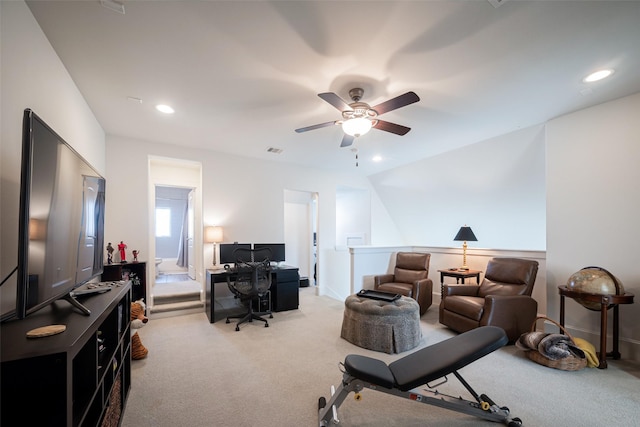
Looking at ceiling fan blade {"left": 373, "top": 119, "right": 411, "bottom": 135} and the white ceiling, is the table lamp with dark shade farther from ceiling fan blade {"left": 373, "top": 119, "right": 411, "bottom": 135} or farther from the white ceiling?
ceiling fan blade {"left": 373, "top": 119, "right": 411, "bottom": 135}

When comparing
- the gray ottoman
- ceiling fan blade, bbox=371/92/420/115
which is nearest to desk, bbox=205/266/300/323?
the gray ottoman

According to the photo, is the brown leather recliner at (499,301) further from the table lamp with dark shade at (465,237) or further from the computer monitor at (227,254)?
the computer monitor at (227,254)

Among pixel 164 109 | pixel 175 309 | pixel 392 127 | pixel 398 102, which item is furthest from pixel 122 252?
pixel 398 102

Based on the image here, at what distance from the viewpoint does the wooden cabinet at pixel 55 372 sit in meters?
0.94

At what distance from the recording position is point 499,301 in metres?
3.21

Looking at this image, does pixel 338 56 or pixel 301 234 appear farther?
pixel 301 234

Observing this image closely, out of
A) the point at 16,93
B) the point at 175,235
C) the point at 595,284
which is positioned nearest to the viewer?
the point at 16,93

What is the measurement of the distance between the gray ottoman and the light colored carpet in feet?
0.37

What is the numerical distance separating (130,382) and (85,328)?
160 centimetres

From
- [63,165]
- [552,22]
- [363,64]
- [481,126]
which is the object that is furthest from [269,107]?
[481,126]

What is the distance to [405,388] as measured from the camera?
1.73 meters

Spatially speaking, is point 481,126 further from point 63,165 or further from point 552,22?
point 63,165

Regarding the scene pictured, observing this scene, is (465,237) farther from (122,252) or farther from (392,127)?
(122,252)

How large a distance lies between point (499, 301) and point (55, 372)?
12.5 ft
